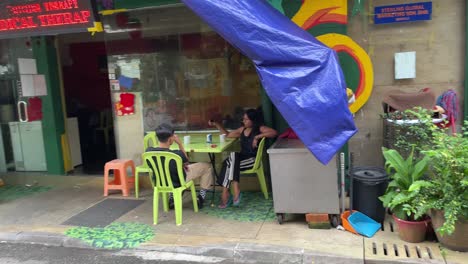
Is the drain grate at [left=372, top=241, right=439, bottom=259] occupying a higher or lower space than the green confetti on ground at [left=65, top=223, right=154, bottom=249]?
lower

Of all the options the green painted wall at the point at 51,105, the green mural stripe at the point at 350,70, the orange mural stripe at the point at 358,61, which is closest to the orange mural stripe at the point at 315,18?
the orange mural stripe at the point at 358,61

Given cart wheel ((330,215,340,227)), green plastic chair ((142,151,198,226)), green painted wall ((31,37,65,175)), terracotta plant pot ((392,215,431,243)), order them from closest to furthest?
terracotta plant pot ((392,215,431,243)) → cart wheel ((330,215,340,227)) → green plastic chair ((142,151,198,226)) → green painted wall ((31,37,65,175))

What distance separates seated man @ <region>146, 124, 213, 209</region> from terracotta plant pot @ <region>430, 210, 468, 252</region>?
2.95m

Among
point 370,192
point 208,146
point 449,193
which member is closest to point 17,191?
point 208,146

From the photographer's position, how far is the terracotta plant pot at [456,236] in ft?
13.3

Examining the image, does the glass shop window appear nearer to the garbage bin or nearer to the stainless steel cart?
the stainless steel cart

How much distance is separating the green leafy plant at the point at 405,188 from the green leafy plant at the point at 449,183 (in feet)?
0.34

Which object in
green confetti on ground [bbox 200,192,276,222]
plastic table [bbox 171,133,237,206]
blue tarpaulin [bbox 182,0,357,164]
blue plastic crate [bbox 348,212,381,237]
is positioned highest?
blue tarpaulin [bbox 182,0,357,164]

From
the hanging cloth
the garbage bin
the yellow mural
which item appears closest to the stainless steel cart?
the garbage bin

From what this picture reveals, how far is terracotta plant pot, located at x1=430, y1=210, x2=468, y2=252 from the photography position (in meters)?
4.07

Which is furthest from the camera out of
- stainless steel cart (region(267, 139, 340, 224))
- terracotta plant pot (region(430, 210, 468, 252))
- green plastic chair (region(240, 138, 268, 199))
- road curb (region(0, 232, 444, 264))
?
green plastic chair (region(240, 138, 268, 199))

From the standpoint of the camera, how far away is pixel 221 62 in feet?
22.0

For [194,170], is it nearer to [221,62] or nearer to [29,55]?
[221,62]

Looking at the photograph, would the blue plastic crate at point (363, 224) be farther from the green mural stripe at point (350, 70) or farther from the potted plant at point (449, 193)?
the green mural stripe at point (350, 70)
